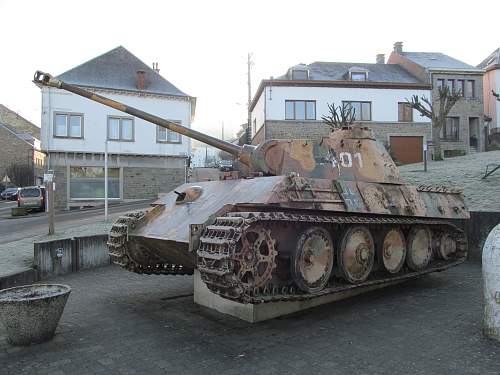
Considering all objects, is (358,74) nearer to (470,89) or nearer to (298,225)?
(470,89)

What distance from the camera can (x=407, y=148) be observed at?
3456 cm

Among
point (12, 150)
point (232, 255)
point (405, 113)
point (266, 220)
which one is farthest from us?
point (12, 150)

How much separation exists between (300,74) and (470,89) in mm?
13290

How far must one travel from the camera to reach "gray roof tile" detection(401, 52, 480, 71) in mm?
36141

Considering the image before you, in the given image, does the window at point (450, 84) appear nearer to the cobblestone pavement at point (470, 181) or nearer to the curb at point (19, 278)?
the cobblestone pavement at point (470, 181)

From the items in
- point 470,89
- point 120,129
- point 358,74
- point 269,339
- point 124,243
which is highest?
point 358,74

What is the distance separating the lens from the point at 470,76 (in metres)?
36.6

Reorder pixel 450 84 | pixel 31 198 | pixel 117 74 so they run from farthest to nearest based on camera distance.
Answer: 1. pixel 450 84
2. pixel 117 74
3. pixel 31 198

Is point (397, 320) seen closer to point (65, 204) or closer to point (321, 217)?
point (321, 217)

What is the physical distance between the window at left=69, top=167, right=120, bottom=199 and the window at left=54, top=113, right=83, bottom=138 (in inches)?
74.4

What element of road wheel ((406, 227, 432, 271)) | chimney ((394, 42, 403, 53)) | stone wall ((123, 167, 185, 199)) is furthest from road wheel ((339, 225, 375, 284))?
chimney ((394, 42, 403, 53))

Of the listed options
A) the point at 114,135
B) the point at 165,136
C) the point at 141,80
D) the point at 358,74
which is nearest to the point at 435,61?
the point at 358,74

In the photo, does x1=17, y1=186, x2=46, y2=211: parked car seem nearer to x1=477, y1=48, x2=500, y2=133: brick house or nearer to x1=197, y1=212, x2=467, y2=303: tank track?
x1=197, y1=212, x2=467, y2=303: tank track

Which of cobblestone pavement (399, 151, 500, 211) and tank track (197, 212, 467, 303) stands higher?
cobblestone pavement (399, 151, 500, 211)
